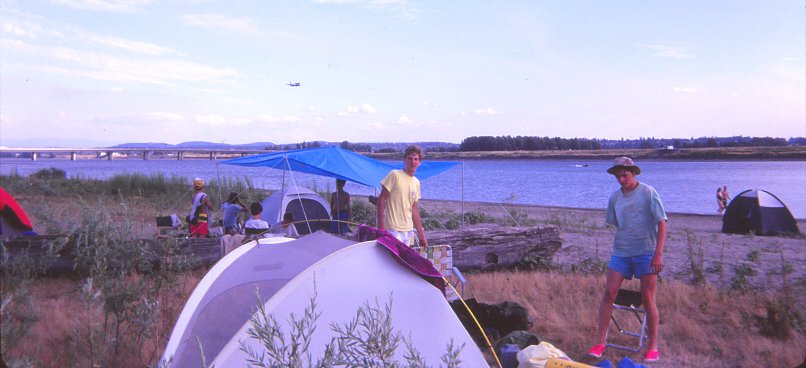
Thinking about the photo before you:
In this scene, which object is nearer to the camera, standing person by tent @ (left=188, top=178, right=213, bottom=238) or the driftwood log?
the driftwood log

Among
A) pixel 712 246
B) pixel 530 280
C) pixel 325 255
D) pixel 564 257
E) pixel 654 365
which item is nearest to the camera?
pixel 325 255

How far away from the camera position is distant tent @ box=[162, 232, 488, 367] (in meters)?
3.88

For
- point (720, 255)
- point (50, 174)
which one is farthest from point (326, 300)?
point (50, 174)

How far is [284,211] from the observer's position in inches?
474

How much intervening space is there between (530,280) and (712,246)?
22.5ft

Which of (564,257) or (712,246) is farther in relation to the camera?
(712,246)

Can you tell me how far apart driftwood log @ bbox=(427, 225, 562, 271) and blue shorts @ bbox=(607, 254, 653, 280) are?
315cm

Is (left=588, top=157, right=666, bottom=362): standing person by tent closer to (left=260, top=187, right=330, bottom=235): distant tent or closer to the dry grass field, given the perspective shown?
the dry grass field

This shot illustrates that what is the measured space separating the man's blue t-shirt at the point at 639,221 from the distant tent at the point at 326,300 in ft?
5.57

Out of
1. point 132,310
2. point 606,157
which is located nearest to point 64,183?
point 132,310

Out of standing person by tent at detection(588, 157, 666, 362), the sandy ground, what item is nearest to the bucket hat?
standing person by tent at detection(588, 157, 666, 362)

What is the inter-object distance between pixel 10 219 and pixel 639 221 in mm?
7375

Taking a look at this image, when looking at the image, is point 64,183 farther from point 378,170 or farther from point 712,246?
point 712,246

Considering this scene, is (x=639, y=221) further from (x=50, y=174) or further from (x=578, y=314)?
(x=50, y=174)
